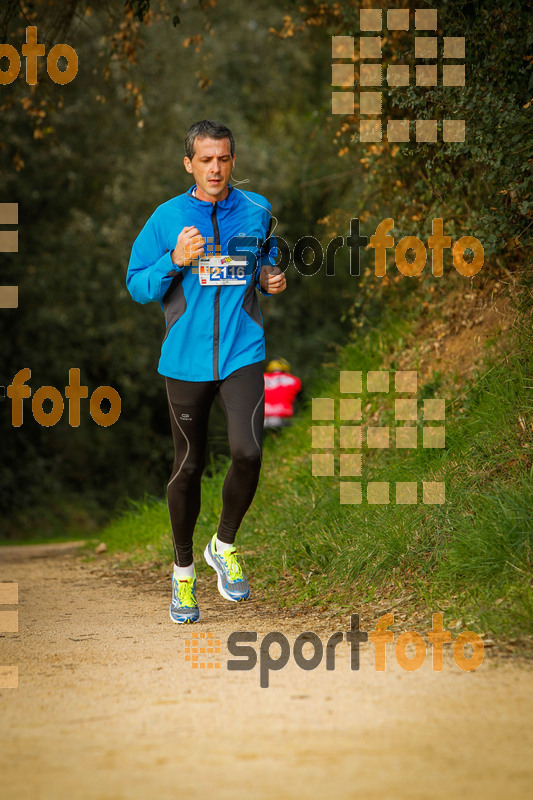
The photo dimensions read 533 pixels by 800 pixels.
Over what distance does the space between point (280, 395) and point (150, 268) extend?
5.11 m

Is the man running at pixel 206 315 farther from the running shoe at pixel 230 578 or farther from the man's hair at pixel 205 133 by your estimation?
the running shoe at pixel 230 578

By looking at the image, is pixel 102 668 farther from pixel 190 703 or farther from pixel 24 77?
pixel 24 77

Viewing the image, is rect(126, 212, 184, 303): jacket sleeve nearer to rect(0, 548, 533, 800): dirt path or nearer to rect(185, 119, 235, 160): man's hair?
rect(185, 119, 235, 160): man's hair

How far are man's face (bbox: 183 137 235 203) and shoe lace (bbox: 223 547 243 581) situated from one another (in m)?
1.81

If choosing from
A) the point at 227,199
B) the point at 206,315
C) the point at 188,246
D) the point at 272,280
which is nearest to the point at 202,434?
the point at 206,315

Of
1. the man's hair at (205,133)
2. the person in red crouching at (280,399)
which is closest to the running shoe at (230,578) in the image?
the man's hair at (205,133)

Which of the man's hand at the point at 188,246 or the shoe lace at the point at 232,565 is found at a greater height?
the man's hand at the point at 188,246

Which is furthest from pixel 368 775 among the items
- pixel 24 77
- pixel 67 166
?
pixel 67 166

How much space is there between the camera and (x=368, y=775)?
243 cm

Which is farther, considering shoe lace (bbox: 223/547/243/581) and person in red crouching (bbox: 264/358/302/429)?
person in red crouching (bbox: 264/358/302/429)

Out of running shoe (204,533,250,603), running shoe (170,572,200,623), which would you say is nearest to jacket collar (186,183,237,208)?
running shoe (204,533,250,603)

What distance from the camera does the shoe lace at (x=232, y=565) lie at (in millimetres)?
4805

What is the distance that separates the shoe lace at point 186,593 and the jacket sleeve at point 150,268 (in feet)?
4.60

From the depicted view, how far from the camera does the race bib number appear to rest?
14.8 feet
